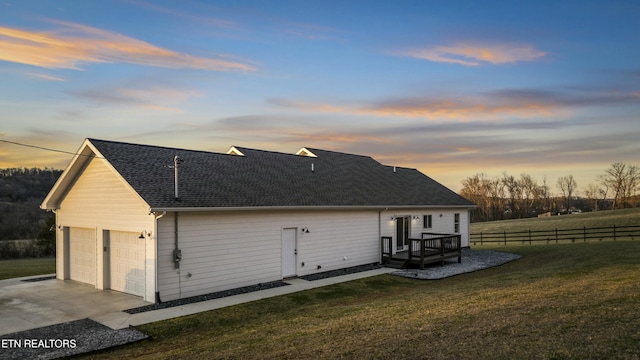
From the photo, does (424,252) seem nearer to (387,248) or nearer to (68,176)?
(387,248)

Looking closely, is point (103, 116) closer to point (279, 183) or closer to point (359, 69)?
point (279, 183)

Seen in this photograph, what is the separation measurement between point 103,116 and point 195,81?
16.6 feet

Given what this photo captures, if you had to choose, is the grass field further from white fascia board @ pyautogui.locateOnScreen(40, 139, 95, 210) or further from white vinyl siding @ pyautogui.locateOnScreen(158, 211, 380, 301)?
white fascia board @ pyautogui.locateOnScreen(40, 139, 95, 210)

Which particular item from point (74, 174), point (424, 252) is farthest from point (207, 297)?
point (424, 252)

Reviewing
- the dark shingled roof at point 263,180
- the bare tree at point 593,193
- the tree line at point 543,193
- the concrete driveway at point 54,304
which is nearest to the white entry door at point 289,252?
the dark shingled roof at point 263,180

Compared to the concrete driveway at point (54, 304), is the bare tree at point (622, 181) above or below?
above

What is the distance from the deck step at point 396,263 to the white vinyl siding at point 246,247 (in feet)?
3.87

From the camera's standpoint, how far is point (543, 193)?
259ft

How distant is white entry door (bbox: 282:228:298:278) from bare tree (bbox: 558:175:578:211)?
281 ft

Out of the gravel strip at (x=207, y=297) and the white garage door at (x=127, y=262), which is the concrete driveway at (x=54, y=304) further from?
the gravel strip at (x=207, y=297)

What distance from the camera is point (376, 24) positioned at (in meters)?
16.7

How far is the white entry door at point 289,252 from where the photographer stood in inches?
616

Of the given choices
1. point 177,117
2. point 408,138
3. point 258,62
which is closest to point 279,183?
point 258,62

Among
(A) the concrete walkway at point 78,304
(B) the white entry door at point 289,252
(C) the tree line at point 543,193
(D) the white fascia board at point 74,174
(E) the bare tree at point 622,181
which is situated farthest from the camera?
(C) the tree line at point 543,193
